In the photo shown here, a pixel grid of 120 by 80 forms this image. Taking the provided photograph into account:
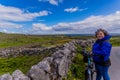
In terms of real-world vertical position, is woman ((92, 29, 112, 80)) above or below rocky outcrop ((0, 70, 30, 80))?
above

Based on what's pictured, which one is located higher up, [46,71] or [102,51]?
[102,51]

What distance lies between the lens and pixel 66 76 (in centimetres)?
1168

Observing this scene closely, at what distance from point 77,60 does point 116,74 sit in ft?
11.7

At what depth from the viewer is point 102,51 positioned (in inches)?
316

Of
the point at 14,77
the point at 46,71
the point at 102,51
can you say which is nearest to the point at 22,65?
the point at 46,71

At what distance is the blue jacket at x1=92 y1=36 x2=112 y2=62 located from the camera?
8.00 meters

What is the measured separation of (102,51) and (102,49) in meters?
0.07

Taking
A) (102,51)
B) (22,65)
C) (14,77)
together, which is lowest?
(22,65)

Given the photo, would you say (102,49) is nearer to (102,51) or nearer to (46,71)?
(102,51)

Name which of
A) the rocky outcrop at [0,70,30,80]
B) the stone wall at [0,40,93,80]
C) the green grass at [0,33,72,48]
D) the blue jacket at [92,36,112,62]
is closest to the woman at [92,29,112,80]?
the blue jacket at [92,36,112,62]

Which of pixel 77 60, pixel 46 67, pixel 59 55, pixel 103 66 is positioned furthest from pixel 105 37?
pixel 77 60

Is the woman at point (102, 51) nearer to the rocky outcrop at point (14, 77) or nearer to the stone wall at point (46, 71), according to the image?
the stone wall at point (46, 71)

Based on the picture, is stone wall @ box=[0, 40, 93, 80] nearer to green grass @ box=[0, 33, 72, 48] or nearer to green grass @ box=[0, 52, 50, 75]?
green grass @ box=[0, 52, 50, 75]

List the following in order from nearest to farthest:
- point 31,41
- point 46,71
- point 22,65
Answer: point 46,71 < point 22,65 < point 31,41
